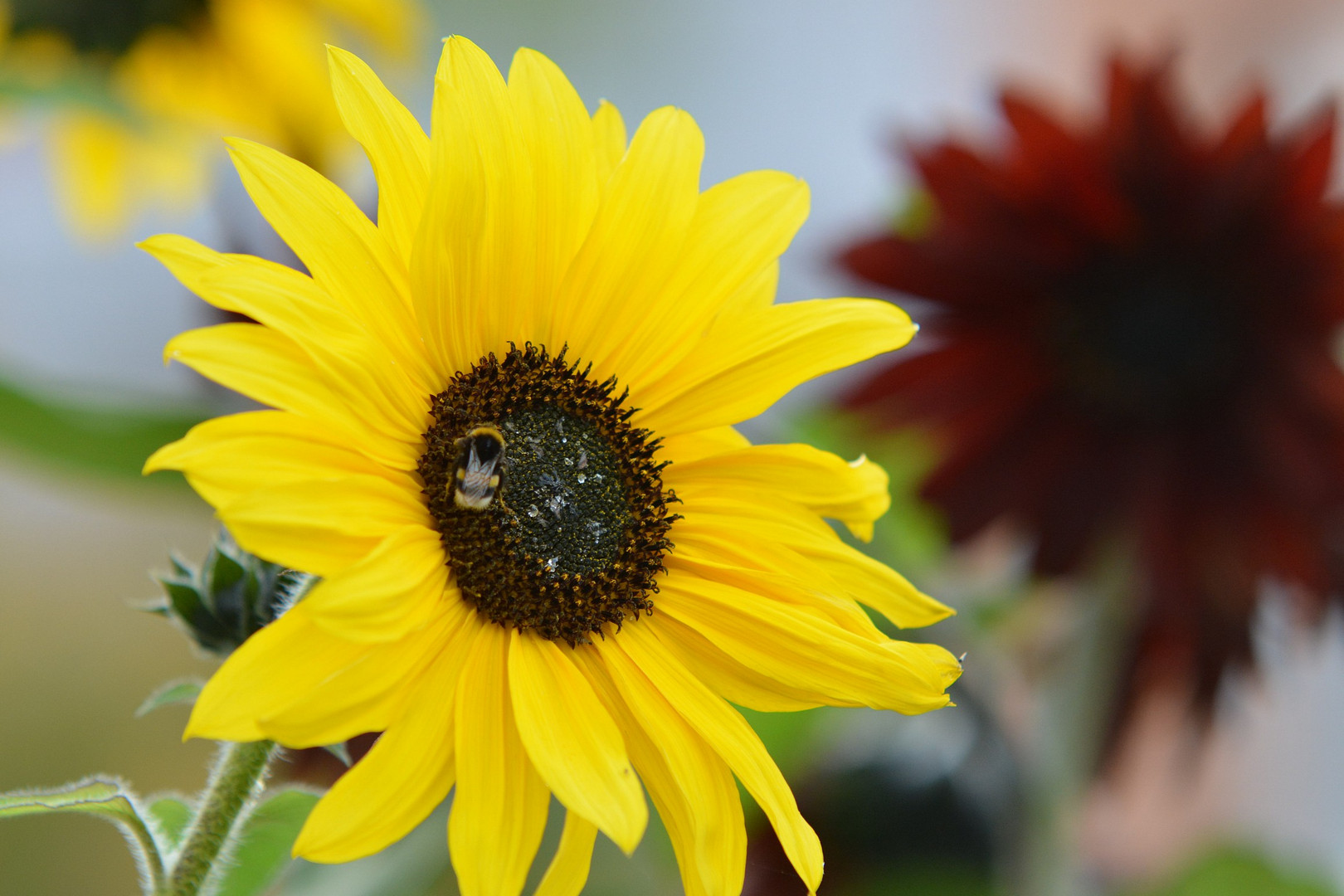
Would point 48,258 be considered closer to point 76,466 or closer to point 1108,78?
point 76,466

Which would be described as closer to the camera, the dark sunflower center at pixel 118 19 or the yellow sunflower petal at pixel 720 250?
the yellow sunflower petal at pixel 720 250

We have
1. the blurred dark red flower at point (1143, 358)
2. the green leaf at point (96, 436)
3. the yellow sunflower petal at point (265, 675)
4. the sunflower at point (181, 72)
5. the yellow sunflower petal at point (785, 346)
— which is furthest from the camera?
the sunflower at point (181, 72)

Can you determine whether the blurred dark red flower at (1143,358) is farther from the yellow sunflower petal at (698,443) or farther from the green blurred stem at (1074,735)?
the yellow sunflower petal at (698,443)

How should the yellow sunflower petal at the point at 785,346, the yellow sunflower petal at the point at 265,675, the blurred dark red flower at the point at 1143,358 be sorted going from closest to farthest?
the yellow sunflower petal at the point at 265,675, the yellow sunflower petal at the point at 785,346, the blurred dark red flower at the point at 1143,358

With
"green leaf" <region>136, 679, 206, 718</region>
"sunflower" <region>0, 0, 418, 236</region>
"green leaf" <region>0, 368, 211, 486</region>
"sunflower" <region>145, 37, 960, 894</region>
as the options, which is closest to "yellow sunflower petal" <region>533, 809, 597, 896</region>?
"sunflower" <region>145, 37, 960, 894</region>

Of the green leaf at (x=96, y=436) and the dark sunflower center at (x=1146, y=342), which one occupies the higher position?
the dark sunflower center at (x=1146, y=342)

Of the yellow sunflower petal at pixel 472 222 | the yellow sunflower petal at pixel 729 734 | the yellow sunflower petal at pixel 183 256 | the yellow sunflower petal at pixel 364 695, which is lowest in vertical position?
the yellow sunflower petal at pixel 364 695

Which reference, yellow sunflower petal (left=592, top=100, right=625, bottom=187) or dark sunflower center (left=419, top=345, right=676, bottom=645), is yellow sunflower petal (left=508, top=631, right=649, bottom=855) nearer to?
dark sunflower center (left=419, top=345, right=676, bottom=645)

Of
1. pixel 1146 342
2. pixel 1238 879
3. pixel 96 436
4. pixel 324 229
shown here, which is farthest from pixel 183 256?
pixel 1238 879

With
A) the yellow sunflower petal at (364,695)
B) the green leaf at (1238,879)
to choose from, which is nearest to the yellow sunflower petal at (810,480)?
the yellow sunflower petal at (364,695)
